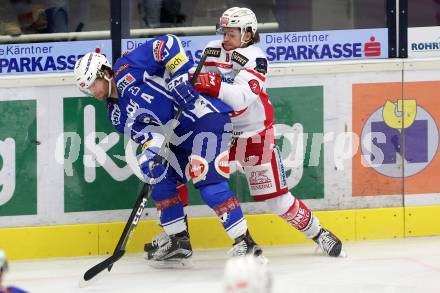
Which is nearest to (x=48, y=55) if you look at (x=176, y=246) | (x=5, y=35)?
(x=5, y=35)

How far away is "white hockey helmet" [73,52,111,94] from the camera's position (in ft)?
17.9

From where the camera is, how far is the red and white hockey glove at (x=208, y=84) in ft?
18.1

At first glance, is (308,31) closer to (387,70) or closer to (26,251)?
(387,70)

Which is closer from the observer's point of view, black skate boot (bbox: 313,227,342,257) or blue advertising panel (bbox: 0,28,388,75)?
black skate boot (bbox: 313,227,342,257)

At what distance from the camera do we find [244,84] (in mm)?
5562

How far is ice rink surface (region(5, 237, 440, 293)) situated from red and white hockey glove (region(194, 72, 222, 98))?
2.69 feet

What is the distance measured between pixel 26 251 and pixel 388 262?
5.61 ft

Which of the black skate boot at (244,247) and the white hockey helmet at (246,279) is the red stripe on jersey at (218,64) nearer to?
the black skate boot at (244,247)

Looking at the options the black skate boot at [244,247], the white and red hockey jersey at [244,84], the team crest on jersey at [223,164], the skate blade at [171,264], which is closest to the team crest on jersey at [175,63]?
the white and red hockey jersey at [244,84]

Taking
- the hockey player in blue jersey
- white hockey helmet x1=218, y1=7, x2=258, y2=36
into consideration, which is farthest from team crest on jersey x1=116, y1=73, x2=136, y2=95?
white hockey helmet x1=218, y1=7, x2=258, y2=36

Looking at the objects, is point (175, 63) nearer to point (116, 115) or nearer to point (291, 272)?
point (116, 115)

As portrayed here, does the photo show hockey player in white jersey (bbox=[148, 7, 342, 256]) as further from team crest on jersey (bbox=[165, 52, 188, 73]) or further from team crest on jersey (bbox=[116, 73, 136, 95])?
team crest on jersey (bbox=[116, 73, 136, 95])

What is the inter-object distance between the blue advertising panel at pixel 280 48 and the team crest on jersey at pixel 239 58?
0.51 m

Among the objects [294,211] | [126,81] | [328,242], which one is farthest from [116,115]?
[328,242]
